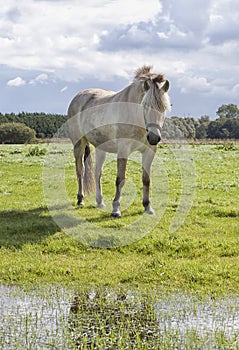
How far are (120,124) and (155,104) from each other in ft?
4.37

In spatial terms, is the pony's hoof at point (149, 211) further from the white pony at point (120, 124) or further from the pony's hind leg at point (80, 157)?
the pony's hind leg at point (80, 157)

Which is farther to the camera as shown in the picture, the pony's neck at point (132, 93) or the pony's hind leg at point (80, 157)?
the pony's hind leg at point (80, 157)

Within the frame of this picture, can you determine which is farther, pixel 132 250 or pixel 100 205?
pixel 100 205

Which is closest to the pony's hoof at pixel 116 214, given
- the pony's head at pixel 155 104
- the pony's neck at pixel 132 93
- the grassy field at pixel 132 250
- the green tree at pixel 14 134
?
the grassy field at pixel 132 250

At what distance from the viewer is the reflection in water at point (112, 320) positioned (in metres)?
4.81

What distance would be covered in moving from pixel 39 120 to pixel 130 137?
343ft

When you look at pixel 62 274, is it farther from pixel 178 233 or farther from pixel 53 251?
pixel 178 233

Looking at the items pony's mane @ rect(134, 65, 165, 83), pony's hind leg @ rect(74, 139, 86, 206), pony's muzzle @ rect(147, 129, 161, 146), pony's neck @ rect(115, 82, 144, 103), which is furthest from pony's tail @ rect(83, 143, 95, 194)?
pony's muzzle @ rect(147, 129, 161, 146)

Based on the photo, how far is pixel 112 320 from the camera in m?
5.43

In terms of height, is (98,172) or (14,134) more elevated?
(14,134)

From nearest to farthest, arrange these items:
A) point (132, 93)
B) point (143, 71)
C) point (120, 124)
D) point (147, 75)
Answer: point (147, 75), point (143, 71), point (132, 93), point (120, 124)

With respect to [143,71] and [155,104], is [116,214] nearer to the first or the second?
[155,104]

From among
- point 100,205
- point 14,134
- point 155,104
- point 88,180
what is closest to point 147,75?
point 155,104

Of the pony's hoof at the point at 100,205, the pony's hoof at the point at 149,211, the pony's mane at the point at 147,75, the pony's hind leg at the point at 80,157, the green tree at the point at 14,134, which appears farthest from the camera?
the green tree at the point at 14,134
